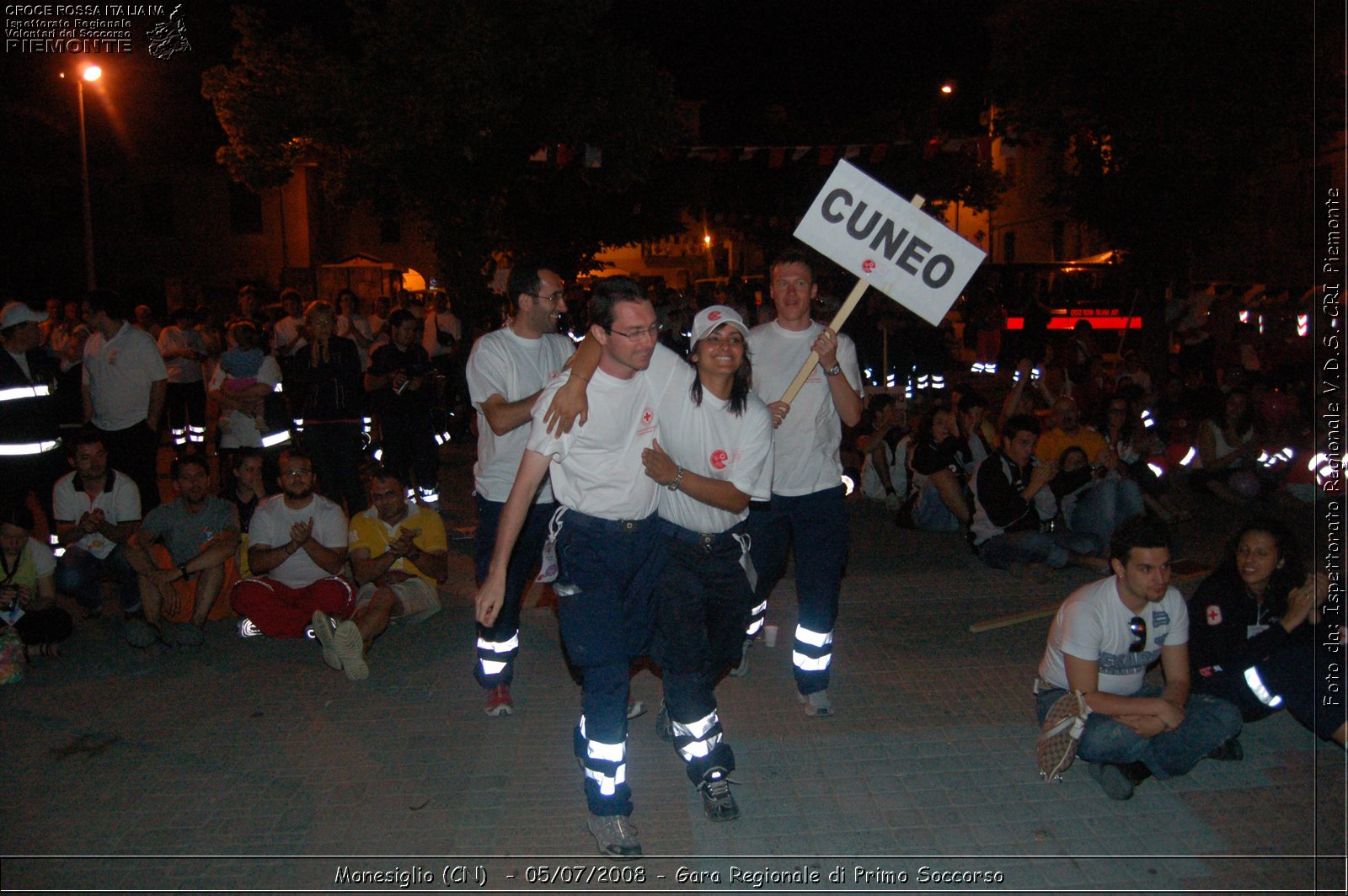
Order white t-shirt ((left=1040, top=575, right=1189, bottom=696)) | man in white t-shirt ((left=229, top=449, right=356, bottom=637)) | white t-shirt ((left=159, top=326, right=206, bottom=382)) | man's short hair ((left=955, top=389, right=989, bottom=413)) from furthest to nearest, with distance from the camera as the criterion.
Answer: white t-shirt ((left=159, top=326, right=206, bottom=382)) → man's short hair ((left=955, top=389, right=989, bottom=413)) → man in white t-shirt ((left=229, top=449, right=356, bottom=637)) → white t-shirt ((left=1040, top=575, right=1189, bottom=696))

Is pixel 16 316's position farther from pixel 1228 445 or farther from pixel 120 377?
pixel 1228 445

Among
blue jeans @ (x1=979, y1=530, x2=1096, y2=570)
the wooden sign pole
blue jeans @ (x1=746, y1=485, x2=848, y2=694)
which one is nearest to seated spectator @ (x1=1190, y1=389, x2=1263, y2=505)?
blue jeans @ (x1=979, y1=530, x2=1096, y2=570)

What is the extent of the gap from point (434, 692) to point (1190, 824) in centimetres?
364

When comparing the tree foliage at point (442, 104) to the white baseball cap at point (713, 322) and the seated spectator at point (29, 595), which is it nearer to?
the seated spectator at point (29, 595)

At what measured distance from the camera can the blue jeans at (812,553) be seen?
5.23 metres

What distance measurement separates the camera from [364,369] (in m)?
10.3

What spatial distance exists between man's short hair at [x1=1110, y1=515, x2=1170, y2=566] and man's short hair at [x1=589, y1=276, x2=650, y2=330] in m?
2.33

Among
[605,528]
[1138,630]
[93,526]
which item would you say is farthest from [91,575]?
[1138,630]

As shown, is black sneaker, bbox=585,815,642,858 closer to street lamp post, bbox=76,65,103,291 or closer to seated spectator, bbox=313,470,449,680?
seated spectator, bbox=313,470,449,680

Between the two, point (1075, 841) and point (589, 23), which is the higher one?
point (589, 23)

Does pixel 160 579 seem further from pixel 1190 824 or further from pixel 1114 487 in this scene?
Answer: pixel 1114 487

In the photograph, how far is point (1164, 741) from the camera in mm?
4516

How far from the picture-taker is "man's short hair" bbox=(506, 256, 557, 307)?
5219 mm

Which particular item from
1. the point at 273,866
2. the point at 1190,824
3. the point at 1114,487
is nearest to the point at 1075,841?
the point at 1190,824
